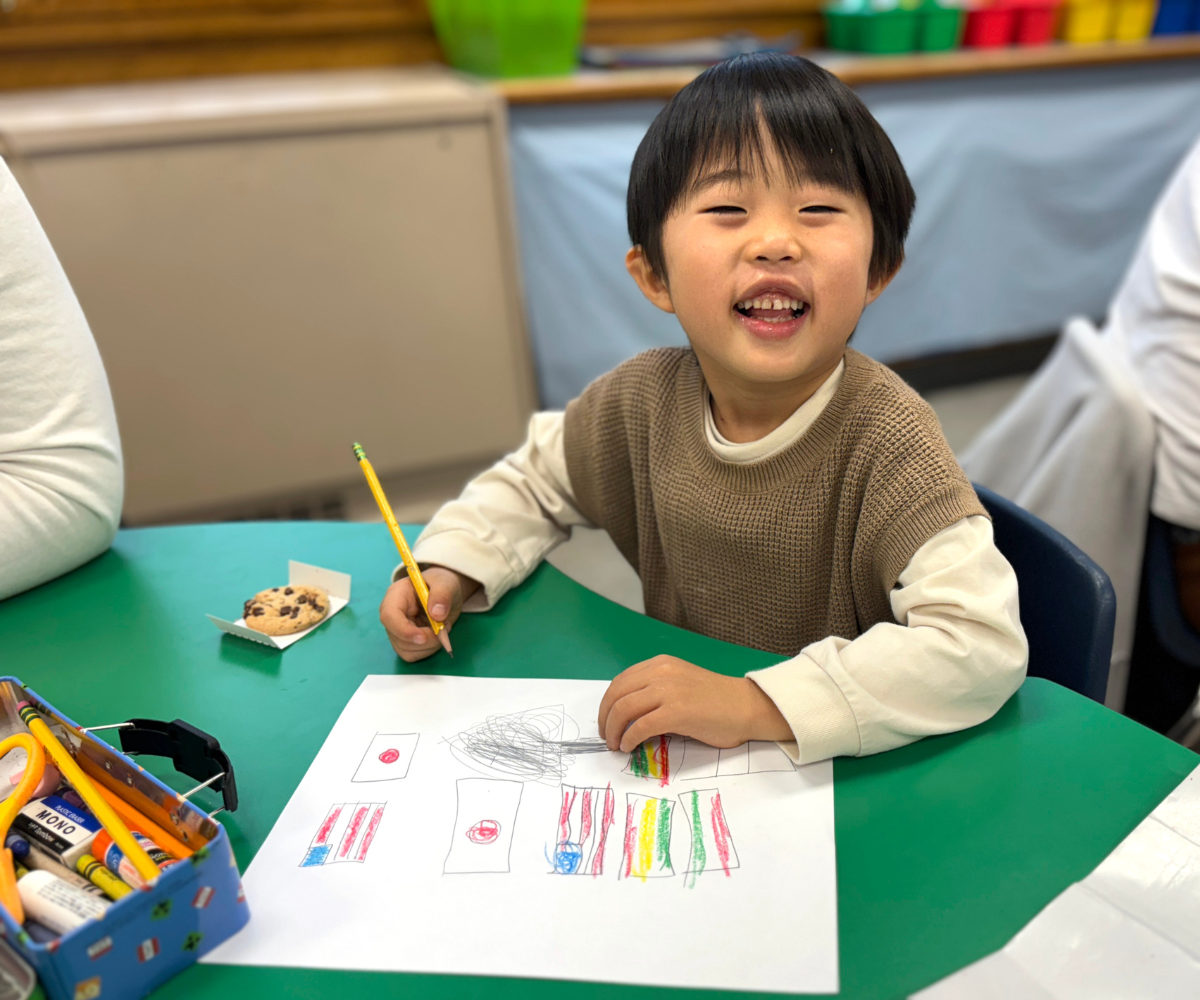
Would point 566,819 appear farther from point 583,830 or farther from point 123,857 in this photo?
point 123,857

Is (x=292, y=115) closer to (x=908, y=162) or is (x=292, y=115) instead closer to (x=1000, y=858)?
(x=908, y=162)

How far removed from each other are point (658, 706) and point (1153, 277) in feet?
3.55

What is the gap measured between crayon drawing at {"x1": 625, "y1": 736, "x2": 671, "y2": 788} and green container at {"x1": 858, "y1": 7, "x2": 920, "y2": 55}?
2.20 metres

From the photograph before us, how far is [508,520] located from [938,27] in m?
2.08

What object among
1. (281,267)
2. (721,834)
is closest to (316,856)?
(721,834)

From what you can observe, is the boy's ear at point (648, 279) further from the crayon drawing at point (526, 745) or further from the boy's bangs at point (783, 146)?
the crayon drawing at point (526, 745)

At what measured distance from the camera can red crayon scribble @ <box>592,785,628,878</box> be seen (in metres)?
0.53

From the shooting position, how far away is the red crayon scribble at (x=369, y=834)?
551mm

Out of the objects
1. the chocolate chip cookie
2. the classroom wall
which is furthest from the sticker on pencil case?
the classroom wall

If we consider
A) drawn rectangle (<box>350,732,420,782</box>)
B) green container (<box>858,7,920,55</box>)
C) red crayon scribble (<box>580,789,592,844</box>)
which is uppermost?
green container (<box>858,7,920,55</box>)

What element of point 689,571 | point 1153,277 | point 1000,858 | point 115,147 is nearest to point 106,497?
point 689,571

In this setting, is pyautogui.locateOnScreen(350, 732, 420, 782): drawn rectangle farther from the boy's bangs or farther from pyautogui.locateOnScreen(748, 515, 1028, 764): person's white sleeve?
the boy's bangs

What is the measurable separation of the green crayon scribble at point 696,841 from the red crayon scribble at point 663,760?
0.8 inches

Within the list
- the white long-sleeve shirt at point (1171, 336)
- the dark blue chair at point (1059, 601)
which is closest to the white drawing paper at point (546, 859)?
the dark blue chair at point (1059, 601)
